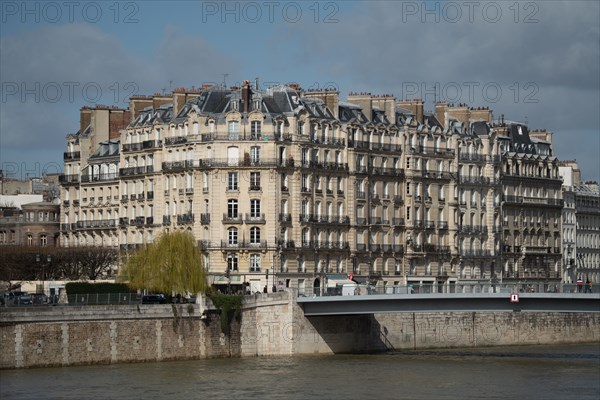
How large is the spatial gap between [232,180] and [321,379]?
28.9 m

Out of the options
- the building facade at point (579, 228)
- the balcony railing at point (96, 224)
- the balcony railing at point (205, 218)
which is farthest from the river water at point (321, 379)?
the building facade at point (579, 228)

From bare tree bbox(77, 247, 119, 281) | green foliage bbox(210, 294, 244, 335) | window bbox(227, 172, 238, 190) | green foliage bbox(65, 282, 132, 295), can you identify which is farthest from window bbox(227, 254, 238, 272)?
green foliage bbox(210, 294, 244, 335)

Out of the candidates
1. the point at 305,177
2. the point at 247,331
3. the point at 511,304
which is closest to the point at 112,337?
the point at 247,331

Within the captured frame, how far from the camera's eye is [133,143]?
110 meters

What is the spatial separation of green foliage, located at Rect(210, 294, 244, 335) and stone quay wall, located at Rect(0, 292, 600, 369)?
293mm

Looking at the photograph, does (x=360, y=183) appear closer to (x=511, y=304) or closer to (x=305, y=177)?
(x=305, y=177)

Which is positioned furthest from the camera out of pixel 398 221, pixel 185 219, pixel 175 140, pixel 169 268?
pixel 398 221

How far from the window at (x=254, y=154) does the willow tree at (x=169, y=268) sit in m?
14.8

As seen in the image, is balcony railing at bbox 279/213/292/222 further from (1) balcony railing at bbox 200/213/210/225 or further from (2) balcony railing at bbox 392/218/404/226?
(2) balcony railing at bbox 392/218/404/226

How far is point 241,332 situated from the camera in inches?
3413

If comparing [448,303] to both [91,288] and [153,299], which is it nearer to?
[153,299]

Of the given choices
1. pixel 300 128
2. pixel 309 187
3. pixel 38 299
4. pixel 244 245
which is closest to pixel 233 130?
pixel 300 128

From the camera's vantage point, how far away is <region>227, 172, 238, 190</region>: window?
103312 mm

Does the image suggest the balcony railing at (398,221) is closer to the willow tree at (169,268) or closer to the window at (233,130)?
the window at (233,130)
